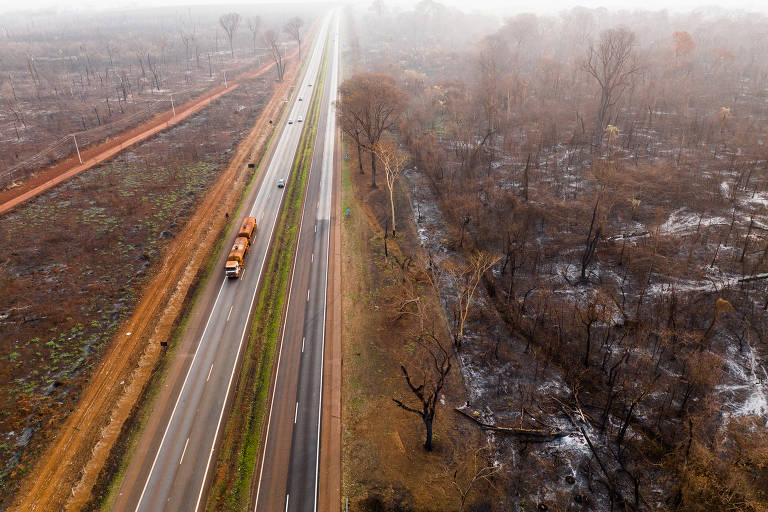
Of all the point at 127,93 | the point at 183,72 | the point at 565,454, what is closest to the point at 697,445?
the point at 565,454

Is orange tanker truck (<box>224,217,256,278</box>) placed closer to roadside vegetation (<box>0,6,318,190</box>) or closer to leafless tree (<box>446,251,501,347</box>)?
leafless tree (<box>446,251,501,347</box>)

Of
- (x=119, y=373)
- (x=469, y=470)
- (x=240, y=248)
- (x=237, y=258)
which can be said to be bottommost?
(x=469, y=470)

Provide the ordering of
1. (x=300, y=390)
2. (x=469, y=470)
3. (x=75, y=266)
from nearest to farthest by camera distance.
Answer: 1. (x=469, y=470)
2. (x=300, y=390)
3. (x=75, y=266)

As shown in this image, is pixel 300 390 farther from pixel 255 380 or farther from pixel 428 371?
pixel 428 371

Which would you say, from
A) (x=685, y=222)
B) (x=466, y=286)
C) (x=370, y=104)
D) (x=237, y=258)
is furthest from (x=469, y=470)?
(x=370, y=104)

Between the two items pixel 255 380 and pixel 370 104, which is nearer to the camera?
pixel 255 380

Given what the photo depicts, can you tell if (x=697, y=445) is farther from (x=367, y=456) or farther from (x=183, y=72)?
(x=183, y=72)

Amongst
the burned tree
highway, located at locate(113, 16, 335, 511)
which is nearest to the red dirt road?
highway, located at locate(113, 16, 335, 511)
